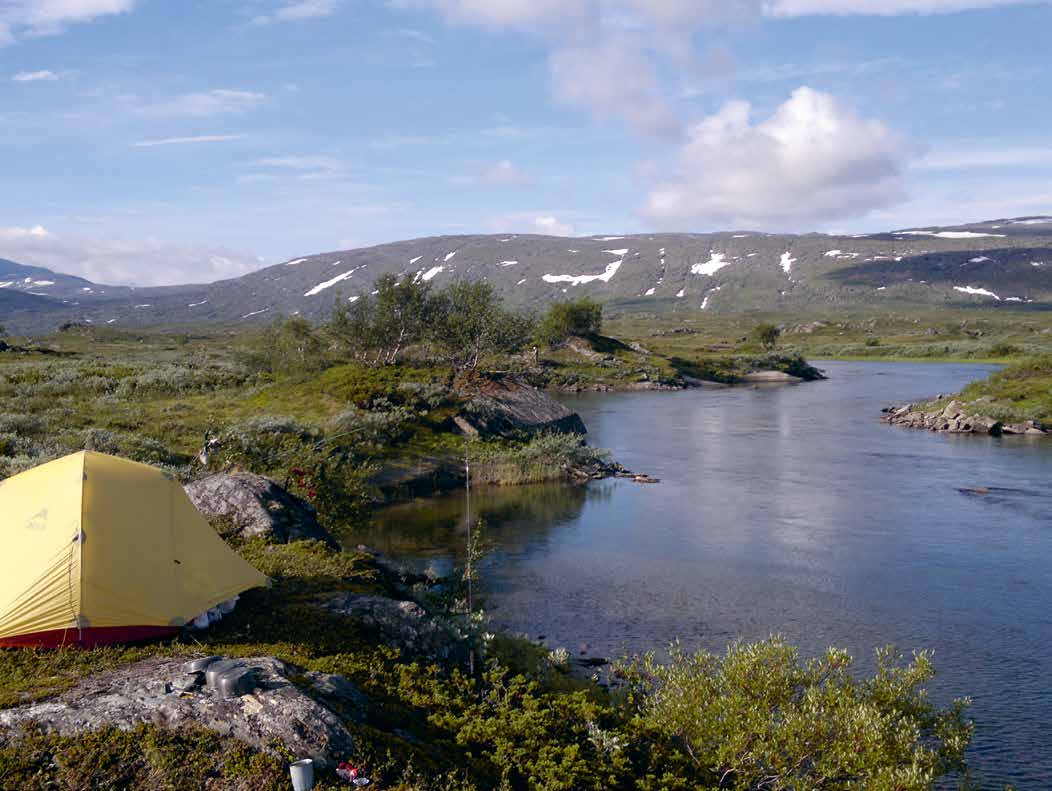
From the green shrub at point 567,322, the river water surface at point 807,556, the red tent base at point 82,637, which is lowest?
the river water surface at point 807,556

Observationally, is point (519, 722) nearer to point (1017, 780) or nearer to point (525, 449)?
point (1017, 780)

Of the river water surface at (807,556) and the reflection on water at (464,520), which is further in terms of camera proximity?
the reflection on water at (464,520)

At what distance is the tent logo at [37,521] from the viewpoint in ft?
45.8

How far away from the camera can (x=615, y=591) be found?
89.5ft

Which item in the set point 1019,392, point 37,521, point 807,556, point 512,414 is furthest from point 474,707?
→ point 1019,392

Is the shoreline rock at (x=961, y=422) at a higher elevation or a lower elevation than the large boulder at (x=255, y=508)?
lower

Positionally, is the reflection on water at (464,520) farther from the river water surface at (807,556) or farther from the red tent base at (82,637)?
the red tent base at (82,637)

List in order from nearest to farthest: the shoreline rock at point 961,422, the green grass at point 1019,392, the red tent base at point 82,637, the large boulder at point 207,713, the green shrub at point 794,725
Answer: the large boulder at point 207,713, the green shrub at point 794,725, the red tent base at point 82,637, the shoreline rock at point 961,422, the green grass at point 1019,392

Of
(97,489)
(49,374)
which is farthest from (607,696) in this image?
(49,374)

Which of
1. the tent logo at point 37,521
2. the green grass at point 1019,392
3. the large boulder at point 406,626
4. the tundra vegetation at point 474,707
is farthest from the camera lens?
the green grass at point 1019,392

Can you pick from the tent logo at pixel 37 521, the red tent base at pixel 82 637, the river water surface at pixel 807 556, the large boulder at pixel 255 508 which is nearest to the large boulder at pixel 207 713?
the red tent base at pixel 82 637

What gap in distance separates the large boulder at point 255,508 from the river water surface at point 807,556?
6421mm

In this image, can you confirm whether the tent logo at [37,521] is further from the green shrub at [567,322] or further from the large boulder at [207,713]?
the green shrub at [567,322]

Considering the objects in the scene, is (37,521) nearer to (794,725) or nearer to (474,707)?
(474,707)
